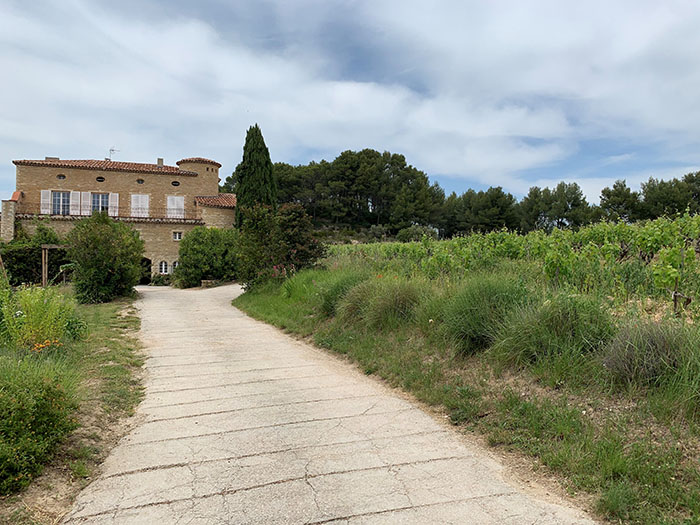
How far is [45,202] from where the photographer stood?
32.5 m

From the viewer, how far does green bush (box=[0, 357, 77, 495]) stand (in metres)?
2.96

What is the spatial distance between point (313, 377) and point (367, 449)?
217 cm

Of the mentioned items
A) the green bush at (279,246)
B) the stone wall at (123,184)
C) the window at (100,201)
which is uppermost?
the stone wall at (123,184)

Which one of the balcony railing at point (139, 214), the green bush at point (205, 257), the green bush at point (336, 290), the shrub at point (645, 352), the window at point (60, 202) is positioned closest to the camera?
the shrub at point (645, 352)

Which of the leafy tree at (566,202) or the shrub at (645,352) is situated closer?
the shrub at (645,352)

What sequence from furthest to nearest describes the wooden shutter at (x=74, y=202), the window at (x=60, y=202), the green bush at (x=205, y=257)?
1. the wooden shutter at (x=74, y=202)
2. the window at (x=60, y=202)
3. the green bush at (x=205, y=257)

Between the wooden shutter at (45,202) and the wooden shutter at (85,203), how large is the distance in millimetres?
1914

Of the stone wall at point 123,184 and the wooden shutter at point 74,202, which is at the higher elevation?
the stone wall at point 123,184

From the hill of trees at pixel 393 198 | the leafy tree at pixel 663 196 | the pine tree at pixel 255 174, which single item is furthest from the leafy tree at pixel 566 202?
the pine tree at pixel 255 174

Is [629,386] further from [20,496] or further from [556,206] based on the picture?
[556,206]

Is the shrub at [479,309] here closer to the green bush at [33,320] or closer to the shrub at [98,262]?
the green bush at [33,320]

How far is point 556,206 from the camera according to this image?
45.1m

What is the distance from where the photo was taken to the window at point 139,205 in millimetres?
34219

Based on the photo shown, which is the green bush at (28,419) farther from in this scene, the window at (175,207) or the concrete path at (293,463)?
the window at (175,207)
